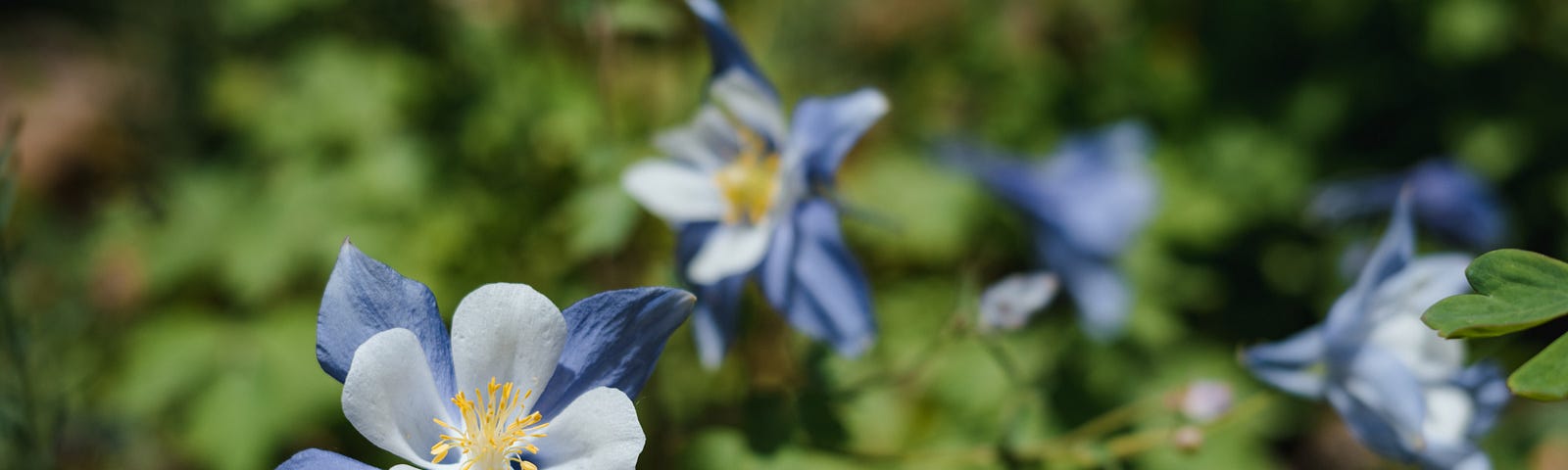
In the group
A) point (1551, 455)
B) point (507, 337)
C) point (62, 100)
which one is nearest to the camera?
point (507, 337)

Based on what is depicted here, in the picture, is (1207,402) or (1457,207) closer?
(1207,402)

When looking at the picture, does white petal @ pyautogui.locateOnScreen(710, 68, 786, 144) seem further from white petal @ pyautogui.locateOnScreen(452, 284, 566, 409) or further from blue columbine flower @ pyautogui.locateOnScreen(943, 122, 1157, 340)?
blue columbine flower @ pyautogui.locateOnScreen(943, 122, 1157, 340)

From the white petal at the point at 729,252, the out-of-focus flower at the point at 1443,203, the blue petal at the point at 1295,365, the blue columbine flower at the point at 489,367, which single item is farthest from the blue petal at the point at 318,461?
the out-of-focus flower at the point at 1443,203

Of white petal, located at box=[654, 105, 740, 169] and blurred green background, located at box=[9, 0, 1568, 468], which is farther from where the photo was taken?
blurred green background, located at box=[9, 0, 1568, 468]

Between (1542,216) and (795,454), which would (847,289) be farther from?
(1542,216)

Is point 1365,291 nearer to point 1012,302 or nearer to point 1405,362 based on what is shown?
point 1405,362

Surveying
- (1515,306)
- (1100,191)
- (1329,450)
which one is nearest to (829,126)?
(1515,306)

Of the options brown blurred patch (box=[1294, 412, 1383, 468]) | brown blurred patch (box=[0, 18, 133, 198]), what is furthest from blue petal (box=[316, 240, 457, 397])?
brown blurred patch (box=[0, 18, 133, 198])

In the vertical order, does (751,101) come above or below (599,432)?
above
